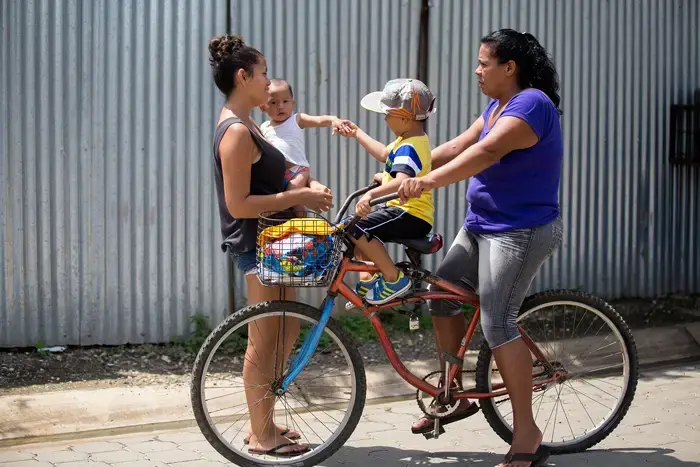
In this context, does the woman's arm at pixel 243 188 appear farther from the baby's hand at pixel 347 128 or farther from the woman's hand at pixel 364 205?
the baby's hand at pixel 347 128

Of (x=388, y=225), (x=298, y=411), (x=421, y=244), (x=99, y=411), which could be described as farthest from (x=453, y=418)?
(x=99, y=411)

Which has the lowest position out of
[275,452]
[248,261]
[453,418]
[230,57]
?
[275,452]

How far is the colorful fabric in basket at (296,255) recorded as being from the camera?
4.38 metres

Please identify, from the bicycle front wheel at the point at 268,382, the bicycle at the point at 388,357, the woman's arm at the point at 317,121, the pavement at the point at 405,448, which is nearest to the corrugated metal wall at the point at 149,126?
the woman's arm at the point at 317,121

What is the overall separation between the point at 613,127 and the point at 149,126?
399 centimetres

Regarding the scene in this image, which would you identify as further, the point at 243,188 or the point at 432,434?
the point at 432,434

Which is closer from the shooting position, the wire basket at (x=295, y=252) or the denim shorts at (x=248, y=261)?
the wire basket at (x=295, y=252)

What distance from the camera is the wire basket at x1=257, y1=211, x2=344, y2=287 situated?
4379 millimetres

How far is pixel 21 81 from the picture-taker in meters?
6.40

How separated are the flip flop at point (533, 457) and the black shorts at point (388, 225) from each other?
Result: 1.15 m

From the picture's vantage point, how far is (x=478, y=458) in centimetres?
500

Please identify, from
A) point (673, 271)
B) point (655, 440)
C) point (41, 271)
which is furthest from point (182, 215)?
point (673, 271)

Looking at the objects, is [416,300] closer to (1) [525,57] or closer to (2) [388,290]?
(2) [388,290]

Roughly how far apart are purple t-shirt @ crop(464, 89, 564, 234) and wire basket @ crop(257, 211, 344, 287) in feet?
2.52
